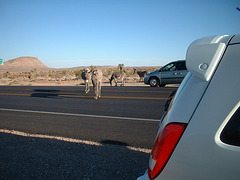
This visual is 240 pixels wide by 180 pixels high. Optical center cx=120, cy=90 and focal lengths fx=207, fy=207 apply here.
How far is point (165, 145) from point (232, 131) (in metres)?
0.45

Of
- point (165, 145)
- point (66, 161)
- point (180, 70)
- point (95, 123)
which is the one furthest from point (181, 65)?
point (165, 145)

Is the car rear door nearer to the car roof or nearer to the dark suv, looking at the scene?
the dark suv

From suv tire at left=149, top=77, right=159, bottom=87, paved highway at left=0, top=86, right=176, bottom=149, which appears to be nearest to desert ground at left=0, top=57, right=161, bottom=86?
suv tire at left=149, top=77, right=159, bottom=87

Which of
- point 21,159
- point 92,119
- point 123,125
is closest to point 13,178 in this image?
point 21,159

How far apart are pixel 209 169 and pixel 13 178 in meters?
3.25

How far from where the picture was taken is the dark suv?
59.4ft

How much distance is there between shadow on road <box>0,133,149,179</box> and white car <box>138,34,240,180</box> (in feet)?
6.98

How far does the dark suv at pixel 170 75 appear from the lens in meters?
18.1

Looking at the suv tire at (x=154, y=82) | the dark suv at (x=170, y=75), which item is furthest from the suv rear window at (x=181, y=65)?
the suv tire at (x=154, y=82)

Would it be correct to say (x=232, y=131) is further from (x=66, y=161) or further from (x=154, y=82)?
(x=154, y=82)

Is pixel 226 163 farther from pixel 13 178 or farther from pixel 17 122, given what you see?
pixel 17 122

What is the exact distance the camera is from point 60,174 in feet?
11.4

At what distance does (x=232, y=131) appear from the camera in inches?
52.4

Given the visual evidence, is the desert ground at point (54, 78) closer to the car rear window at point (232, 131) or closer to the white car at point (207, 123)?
the white car at point (207, 123)
